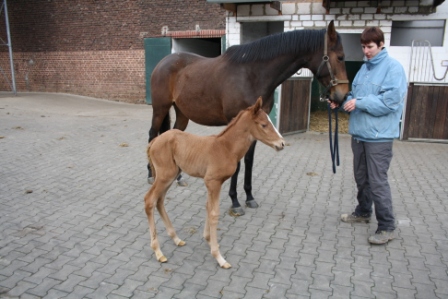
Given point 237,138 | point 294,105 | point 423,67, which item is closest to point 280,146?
point 237,138

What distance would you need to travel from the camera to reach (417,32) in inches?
417

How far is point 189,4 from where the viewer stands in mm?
13266

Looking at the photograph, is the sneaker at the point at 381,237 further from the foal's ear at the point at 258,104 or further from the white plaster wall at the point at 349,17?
the white plaster wall at the point at 349,17

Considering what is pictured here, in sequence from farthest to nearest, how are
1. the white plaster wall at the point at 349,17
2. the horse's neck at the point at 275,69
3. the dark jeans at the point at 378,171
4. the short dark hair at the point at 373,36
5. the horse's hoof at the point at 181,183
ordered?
the white plaster wall at the point at 349,17
the horse's hoof at the point at 181,183
the horse's neck at the point at 275,69
the dark jeans at the point at 378,171
the short dark hair at the point at 373,36

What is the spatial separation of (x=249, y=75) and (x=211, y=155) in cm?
156

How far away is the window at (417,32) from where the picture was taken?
10352 mm

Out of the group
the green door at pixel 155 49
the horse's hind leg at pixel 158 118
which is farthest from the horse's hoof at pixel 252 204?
the green door at pixel 155 49

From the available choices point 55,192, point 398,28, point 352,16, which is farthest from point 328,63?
point 398,28

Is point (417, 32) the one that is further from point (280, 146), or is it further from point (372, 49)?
point (280, 146)

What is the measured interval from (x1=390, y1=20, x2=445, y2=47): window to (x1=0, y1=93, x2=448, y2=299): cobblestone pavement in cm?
533

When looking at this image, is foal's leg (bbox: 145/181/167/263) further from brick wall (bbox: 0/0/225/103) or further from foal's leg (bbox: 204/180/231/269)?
brick wall (bbox: 0/0/225/103)

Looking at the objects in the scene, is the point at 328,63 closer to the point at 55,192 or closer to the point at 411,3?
the point at 55,192

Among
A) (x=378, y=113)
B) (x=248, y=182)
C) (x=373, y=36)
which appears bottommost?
(x=248, y=182)

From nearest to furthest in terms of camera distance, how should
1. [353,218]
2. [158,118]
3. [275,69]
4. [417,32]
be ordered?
[353,218], [275,69], [158,118], [417,32]
